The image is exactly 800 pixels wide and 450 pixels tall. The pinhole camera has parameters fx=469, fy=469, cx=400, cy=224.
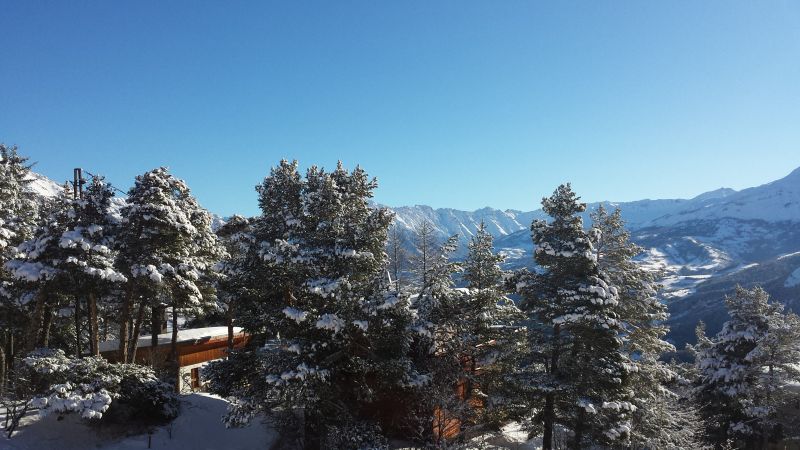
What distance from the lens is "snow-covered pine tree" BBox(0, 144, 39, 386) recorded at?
22078mm

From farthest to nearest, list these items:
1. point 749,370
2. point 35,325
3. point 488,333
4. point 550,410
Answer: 1. point 749,370
2. point 488,333
3. point 550,410
4. point 35,325

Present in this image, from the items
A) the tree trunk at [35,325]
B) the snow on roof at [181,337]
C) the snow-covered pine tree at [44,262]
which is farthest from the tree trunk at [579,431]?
Answer: the tree trunk at [35,325]

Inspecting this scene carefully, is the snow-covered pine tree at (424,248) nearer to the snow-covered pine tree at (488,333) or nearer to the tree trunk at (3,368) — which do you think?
the snow-covered pine tree at (488,333)

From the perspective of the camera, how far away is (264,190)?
69.7ft

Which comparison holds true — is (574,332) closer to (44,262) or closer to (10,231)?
(44,262)

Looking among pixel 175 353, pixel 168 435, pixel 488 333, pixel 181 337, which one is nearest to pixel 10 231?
pixel 168 435

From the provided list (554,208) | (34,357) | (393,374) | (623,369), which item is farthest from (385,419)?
(34,357)

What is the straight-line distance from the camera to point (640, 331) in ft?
72.8

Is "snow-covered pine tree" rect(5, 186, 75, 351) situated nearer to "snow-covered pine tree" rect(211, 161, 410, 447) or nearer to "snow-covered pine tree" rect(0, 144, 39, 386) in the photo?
"snow-covered pine tree" rect(0, 144, 39, 386)

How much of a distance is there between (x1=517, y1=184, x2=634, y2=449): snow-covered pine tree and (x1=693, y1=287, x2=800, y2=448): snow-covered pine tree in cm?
1387

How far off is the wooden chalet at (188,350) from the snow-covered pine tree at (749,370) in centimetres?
3094

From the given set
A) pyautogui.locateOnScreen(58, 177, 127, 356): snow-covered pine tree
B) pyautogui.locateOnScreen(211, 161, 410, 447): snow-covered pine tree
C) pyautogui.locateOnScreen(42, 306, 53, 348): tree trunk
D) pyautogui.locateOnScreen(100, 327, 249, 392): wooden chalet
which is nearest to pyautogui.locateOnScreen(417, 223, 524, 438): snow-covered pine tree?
pyautogui.locateOnScreen(211, 161, 410, 447): snow-covered pine tree

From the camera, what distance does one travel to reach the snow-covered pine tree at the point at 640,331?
2109 cm

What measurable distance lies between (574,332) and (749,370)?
18.2m
